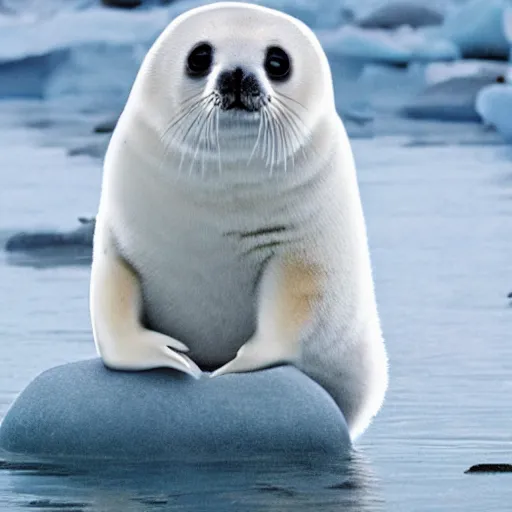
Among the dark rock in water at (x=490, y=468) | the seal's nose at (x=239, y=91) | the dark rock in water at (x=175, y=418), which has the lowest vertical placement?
the dark rock in water at (x=490, y=468)

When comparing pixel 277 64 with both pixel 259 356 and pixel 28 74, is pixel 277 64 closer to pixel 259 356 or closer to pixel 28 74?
pixel 259 356

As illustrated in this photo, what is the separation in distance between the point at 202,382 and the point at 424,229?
633 centimetres

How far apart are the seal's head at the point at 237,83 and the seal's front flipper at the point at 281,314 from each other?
346 millimetres

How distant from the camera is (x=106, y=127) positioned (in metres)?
20.9

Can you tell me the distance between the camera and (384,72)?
82.4 ft

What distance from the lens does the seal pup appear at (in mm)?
6449

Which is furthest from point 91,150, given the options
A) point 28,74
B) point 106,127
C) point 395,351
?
point 395,351

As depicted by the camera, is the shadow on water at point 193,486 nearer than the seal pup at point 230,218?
Yes

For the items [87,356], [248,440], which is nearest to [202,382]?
[248,440]

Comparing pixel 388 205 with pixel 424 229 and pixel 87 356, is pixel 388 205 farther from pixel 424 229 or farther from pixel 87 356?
pixel 87 356

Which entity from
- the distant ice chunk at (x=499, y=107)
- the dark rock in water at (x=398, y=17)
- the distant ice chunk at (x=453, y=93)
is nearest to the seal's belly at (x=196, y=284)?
the distant ice chunk at (x=499, y=107)

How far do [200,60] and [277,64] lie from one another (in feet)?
0.75

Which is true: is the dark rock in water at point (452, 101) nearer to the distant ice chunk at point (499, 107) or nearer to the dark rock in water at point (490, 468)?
the distant ice chunk at point (499, 107)

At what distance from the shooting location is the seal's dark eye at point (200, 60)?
6449 mm
